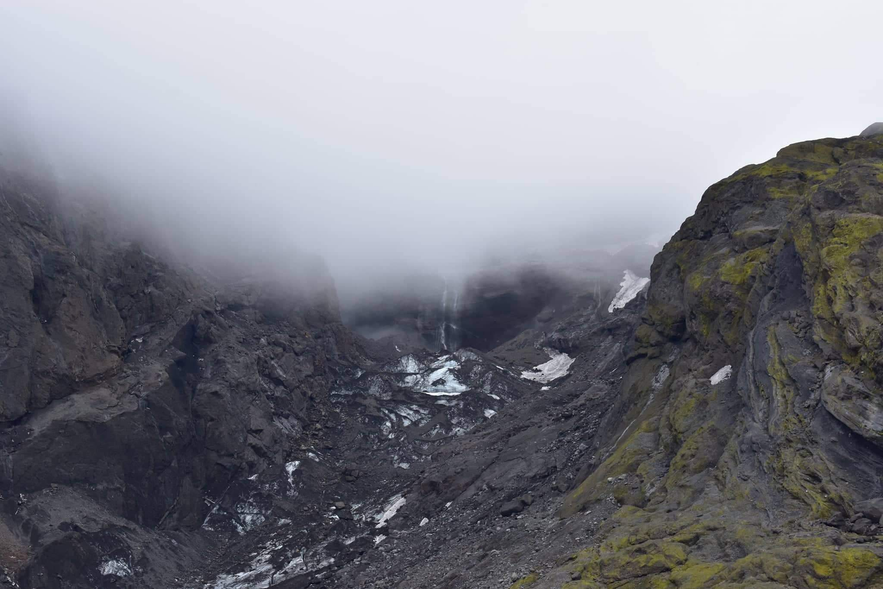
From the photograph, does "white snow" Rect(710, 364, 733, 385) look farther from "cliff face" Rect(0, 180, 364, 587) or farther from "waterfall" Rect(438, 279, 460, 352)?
"waterfall" Rect(438, 279, 460, 352)

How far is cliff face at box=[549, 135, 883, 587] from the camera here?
19281 millimetres

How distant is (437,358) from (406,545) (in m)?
60.2

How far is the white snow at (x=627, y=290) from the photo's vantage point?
12328 cm

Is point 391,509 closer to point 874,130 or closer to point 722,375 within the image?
point 722,375

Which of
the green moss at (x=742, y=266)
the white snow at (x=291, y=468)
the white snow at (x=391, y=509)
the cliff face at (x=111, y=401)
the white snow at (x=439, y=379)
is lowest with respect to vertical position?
the white snow at (x=291, y=468)

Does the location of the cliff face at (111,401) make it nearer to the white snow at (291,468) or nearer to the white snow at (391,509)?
the white snow at (291,468)

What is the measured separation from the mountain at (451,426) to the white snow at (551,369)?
6333 millimetres

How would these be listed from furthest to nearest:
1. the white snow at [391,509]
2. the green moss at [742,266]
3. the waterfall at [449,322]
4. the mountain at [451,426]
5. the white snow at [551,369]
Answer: the waterfall at [449,322] → the white snow at [551,369] → the white snow at [391,509] → the green moss at [742,266] → the mountain at [451,426]

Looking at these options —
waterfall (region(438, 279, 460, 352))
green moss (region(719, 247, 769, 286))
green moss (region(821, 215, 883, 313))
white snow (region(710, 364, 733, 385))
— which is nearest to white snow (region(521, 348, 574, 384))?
waterfall (region(438, 279, 460, 352))

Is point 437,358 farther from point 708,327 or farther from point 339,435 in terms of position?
point 708,327

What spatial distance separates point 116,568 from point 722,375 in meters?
42.9

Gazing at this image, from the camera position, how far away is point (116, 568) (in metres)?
44.9

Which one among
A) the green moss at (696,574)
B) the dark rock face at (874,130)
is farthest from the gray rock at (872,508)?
the dark rock face at (874,130)

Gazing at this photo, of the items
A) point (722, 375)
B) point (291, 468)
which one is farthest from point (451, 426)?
point (722, 375)
